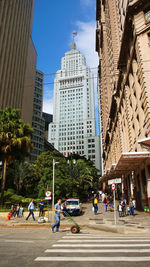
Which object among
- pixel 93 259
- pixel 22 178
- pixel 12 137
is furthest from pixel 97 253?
pixel 22 178

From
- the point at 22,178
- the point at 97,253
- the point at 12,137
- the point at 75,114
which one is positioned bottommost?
the point at 97,253

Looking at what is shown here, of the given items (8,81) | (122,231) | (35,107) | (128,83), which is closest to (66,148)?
(35,107)

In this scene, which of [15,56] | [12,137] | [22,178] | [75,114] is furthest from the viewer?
[75,114]

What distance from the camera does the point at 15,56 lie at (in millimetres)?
57625

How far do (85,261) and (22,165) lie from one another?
119 feet

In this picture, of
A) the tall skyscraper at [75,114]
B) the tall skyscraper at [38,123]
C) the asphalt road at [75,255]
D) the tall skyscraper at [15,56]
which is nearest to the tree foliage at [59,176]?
the tall skyscraper at [15,56]

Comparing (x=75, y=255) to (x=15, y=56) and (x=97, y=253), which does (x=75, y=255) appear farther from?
(x=15, y=56)

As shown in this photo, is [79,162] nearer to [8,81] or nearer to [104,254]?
[8,81]

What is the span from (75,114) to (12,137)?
13246 centimetres

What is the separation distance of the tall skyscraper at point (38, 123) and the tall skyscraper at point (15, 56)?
1027 cm

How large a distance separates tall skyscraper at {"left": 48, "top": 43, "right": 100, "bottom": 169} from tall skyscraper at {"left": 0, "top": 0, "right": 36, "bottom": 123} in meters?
71.5

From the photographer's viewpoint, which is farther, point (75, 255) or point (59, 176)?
point (59, 176)

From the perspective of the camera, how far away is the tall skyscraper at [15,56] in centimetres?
4941

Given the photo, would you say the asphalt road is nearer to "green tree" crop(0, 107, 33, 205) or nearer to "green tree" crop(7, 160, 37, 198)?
"green tree" crop(0, 107, 33, 205)
